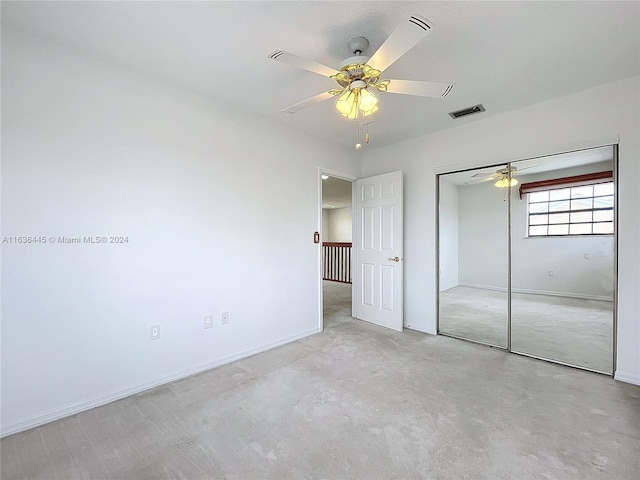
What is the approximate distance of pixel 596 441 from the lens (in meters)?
1.69

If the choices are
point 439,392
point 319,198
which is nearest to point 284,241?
point 319,198

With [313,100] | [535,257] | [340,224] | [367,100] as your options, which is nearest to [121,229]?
[313,100]

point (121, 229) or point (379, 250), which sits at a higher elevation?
point (121, 229)

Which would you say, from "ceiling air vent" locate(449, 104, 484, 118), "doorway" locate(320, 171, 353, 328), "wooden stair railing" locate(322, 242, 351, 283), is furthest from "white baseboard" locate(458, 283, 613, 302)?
"wooden stair railing" locate(322, 242, 351, 283)

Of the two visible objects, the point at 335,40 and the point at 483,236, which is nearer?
the point at 335,40

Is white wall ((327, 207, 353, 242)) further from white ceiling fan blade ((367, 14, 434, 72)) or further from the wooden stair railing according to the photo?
white ceiling fan blade ((367, 14, 434, 72))

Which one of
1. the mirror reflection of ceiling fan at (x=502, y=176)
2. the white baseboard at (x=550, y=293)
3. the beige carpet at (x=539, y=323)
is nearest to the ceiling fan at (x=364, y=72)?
the mirror reflection of ceiling fan at (x=502, y=176)

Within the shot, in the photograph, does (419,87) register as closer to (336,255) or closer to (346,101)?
(346,101)

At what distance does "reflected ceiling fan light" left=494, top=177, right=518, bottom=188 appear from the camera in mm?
3052

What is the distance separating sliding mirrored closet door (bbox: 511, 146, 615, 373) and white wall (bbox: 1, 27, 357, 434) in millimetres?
2668

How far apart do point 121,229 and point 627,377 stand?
14.0 ft

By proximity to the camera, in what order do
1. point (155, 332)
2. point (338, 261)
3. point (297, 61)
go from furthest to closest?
point (338, 261) < point (155, 332) < point (297, 61)

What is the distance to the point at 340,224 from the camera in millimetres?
11570

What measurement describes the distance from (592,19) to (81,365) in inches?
157
